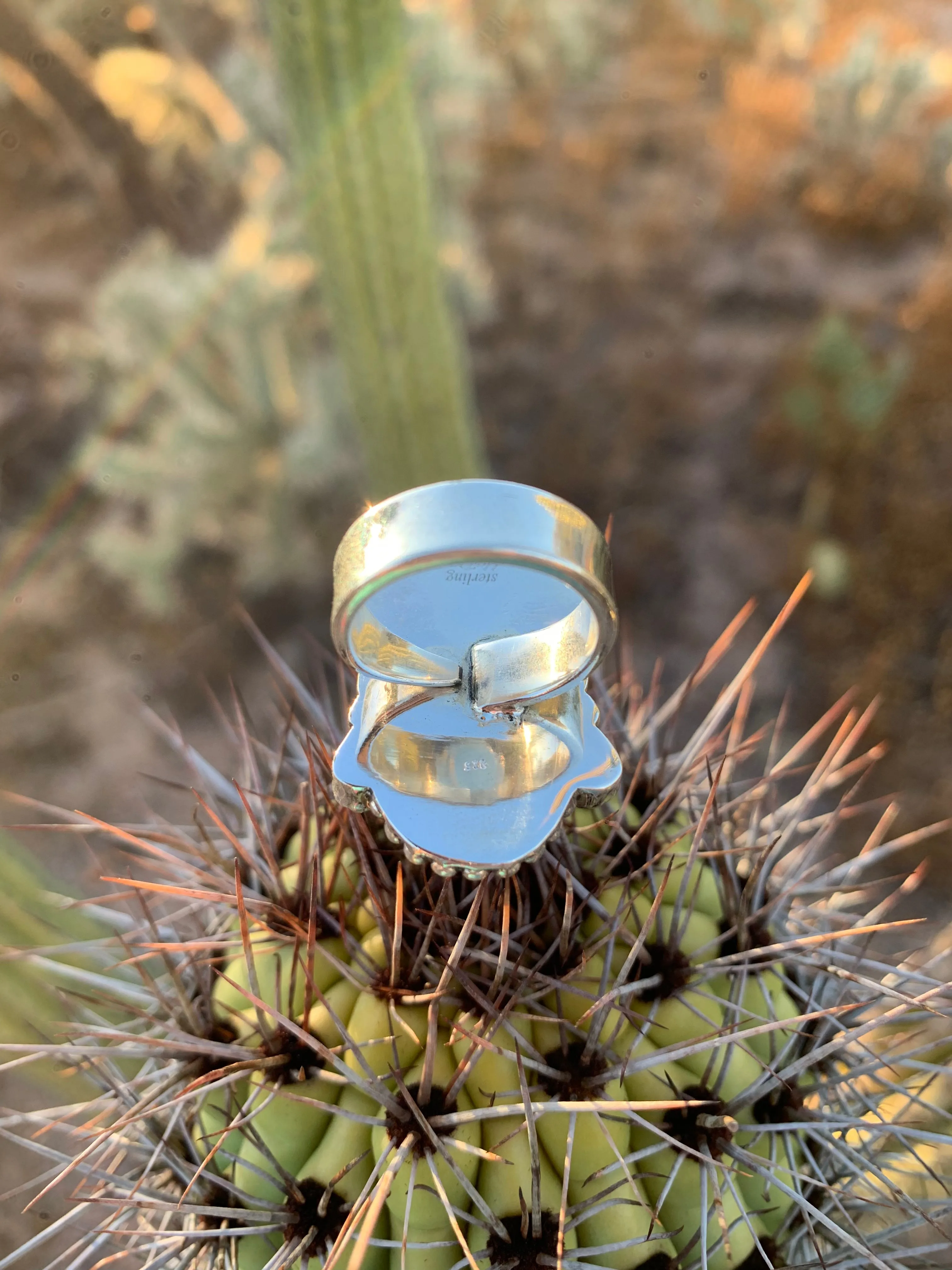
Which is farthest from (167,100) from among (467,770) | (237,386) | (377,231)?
(467,770)

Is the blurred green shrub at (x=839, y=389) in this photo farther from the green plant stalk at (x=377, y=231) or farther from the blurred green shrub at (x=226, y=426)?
the blurred green shrub at (x=226, y=426)

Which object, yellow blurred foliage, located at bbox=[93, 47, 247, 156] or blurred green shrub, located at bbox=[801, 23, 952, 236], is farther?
blurred green shrub, located at bbox=[801, 23, 952, 236]

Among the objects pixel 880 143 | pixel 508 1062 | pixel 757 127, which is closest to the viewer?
pixel 508 1062

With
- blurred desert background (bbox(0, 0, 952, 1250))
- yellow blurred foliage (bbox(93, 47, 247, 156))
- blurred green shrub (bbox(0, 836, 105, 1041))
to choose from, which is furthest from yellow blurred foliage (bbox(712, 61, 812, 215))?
blurred green shrub (bbox(0, 836, 105, 1041))

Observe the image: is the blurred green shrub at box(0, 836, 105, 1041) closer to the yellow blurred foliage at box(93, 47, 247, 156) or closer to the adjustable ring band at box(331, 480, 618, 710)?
the adjustable ring band at box(331, 480, 618, 710)

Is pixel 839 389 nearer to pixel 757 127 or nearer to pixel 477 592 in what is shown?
pixel 757 127

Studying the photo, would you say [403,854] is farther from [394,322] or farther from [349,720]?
[394,322]
